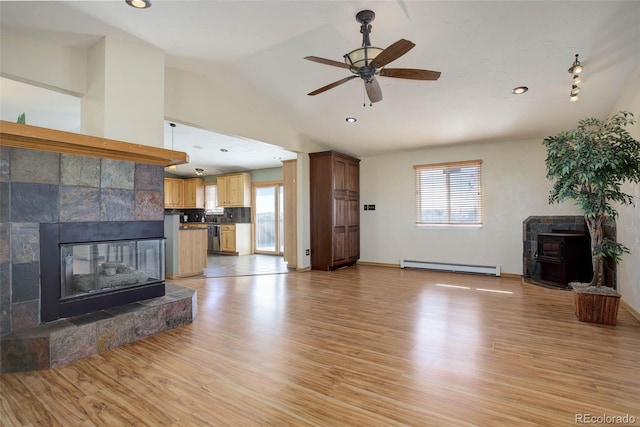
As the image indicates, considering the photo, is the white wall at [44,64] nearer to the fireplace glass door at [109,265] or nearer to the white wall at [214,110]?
the white wall at [214,110]

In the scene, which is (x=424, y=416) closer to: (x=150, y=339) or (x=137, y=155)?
(x=150, y=339)

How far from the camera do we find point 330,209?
591 cm

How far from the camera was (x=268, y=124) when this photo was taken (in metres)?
5.10

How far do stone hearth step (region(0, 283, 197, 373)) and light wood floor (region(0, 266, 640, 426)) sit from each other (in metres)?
0.08

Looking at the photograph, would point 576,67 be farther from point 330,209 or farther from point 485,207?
point 330,209

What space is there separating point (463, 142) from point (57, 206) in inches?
227

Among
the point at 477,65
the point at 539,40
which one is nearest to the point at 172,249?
the point at 477,65

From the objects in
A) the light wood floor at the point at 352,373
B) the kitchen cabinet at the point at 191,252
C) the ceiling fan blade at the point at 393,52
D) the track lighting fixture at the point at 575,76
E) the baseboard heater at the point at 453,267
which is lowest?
the light wood floor at the point at 352,373

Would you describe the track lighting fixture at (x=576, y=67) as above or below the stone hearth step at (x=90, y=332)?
above

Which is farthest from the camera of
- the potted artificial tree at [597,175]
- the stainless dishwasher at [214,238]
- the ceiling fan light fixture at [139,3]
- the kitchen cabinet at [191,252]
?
the stainless dishwasher at [214,238]

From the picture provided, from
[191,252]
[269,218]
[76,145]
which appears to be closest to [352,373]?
[76,145]

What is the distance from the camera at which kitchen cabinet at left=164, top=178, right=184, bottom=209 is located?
959 centimetres

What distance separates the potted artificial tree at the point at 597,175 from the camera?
2.80 metres

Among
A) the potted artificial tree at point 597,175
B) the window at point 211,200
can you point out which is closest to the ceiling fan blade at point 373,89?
the potted artificial tree at point 597,175
